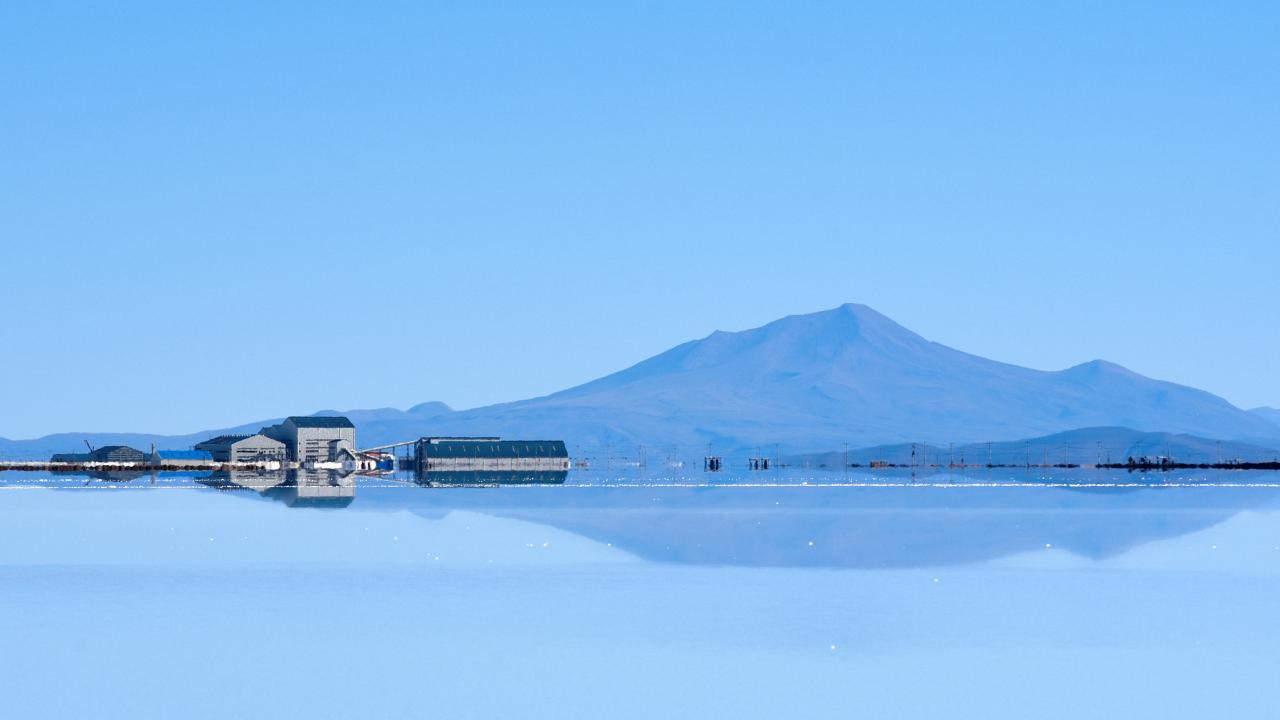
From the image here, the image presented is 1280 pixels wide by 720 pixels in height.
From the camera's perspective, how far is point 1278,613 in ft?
89.2

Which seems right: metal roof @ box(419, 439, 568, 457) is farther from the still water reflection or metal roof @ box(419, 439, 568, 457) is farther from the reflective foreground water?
the reflective foreground water

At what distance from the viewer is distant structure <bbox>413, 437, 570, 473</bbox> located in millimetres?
168500

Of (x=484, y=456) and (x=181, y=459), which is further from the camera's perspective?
(x=181, y=459)

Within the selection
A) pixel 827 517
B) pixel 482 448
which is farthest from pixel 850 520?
pixel 482 448

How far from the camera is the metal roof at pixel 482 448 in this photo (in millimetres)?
171625

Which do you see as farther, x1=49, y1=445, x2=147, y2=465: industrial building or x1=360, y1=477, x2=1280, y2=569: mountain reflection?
x1=49, y1=445, x2=147, y2=465: industrial building

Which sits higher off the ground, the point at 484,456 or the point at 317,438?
the point at 317,438

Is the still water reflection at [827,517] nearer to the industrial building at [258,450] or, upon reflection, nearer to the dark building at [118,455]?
the industrial building at [258,450]

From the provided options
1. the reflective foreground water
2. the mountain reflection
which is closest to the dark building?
the mountain reflection

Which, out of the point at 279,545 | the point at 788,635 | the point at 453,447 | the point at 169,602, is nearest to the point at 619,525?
the point at 279,545

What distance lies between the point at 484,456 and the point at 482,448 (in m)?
1.95

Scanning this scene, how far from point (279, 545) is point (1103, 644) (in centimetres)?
2540

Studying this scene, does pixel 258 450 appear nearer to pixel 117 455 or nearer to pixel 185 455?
pixel 185 455

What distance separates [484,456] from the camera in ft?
560
